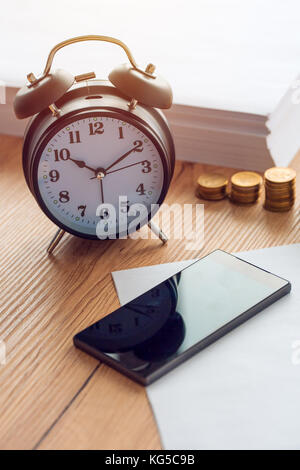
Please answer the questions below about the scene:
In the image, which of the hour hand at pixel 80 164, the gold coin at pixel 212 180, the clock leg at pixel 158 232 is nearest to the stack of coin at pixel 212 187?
the gold coin at pixel 212 180

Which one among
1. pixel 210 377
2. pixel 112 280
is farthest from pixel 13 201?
pixel 210 377

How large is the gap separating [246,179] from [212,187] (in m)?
0.07

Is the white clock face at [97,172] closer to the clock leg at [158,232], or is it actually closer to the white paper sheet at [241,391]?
the clock leg at [158,232]

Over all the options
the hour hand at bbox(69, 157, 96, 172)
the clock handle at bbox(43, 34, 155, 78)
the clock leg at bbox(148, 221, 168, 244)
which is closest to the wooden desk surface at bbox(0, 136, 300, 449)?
the clock leg at bbox(148, 221, 168, 244)

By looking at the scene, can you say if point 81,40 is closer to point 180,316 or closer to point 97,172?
point 97,172

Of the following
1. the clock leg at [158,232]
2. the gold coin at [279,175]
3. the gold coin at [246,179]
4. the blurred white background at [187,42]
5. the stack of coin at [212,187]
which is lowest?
the clock leg at [158,232]

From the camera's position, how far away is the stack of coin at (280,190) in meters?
1.24

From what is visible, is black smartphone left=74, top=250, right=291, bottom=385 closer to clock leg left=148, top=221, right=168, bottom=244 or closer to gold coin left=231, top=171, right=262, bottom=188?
clock leg left=148, top=221, right=168, bottom=244

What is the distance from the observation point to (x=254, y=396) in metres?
0.85

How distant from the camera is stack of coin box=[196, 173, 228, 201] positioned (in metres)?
1.30

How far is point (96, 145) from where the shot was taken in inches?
Result: 43.6

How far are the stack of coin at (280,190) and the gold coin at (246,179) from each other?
0.03m

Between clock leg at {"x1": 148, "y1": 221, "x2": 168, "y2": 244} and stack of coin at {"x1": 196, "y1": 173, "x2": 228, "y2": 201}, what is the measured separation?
0.17m
